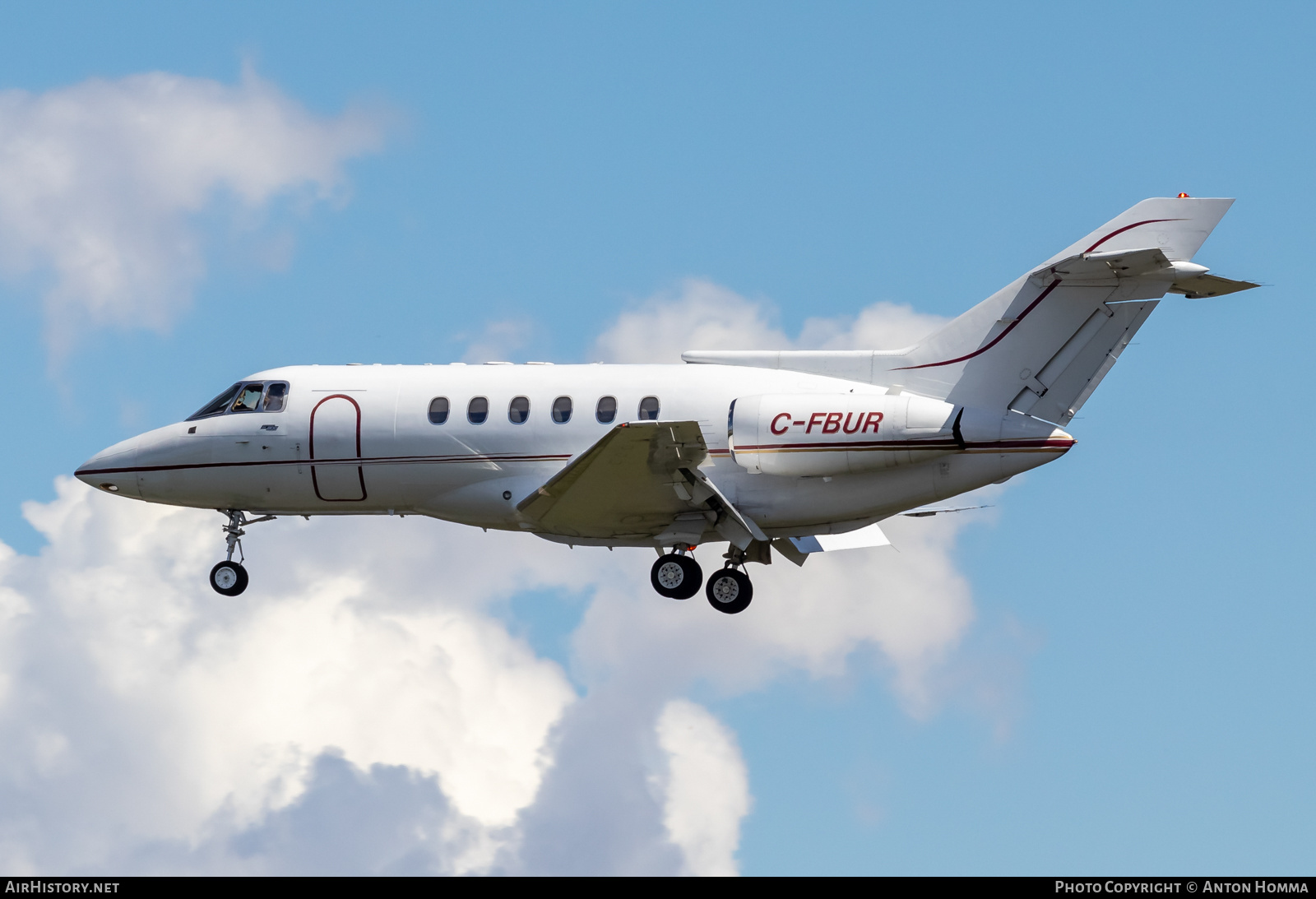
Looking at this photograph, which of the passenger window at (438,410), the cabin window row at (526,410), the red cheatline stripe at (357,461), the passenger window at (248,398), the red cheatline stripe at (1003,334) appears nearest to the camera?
the red cheatline stripe at (1003,334)

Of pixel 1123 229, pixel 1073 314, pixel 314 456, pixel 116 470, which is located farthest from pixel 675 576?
pixel 116 470

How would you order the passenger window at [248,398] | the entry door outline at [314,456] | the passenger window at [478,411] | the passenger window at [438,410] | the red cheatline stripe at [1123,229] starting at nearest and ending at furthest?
the red cheatline stripe at [1123,229]
the passenger window at [478,411]
the passenger window at [438,410]
the entry door outline at [314,456]
the passenger window at [248,398]

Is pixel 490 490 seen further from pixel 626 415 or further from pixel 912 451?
pixel 912 451

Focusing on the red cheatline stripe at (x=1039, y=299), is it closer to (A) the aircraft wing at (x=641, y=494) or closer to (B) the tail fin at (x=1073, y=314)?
(B) the tail fin at (x=1073, y=314)

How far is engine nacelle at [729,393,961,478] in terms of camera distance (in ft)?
104

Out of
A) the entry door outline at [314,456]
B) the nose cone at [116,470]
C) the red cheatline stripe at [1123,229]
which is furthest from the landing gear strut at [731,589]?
the nose cone at [116,470]

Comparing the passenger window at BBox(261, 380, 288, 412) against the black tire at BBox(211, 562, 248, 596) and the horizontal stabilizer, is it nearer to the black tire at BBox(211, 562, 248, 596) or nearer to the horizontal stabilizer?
the black tire at BBox(211, 562, 248, 596)

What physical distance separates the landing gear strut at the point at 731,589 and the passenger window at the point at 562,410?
407 cm

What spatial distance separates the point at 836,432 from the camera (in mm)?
32031

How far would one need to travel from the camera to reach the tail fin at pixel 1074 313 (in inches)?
1247

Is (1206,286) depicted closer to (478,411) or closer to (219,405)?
(478,411)

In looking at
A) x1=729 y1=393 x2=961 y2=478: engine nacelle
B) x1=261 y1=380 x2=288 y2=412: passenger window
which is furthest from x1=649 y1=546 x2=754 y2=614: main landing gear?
x1=261 y1=380 x2=288 y2=412: passenger window

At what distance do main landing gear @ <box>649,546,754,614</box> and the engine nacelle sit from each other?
246cm

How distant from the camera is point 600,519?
33.9m
